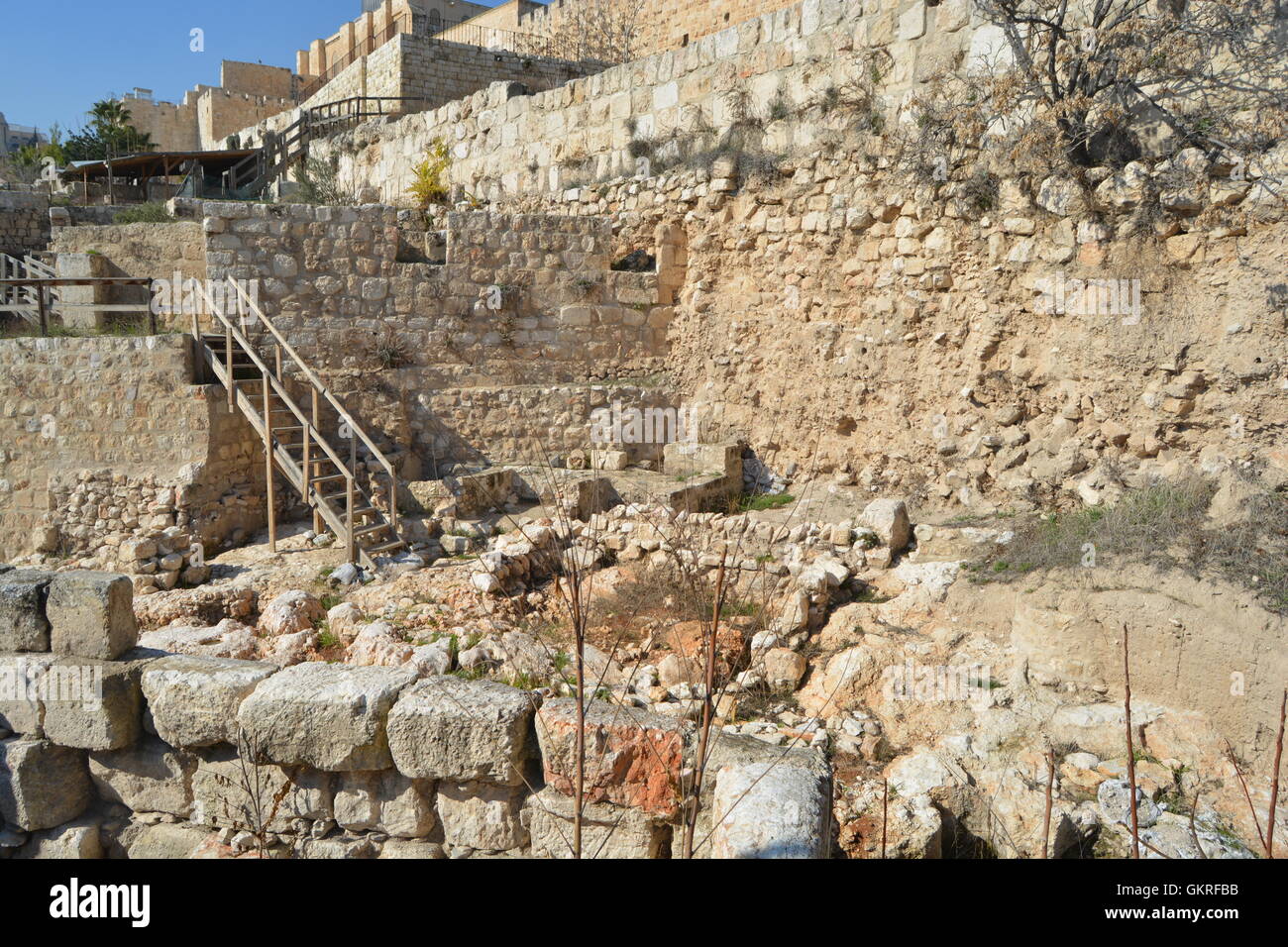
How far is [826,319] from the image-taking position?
8898 millimetres

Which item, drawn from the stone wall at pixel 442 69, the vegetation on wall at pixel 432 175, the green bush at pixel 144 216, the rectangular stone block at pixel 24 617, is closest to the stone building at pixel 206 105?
the stone wall at pixel 442 69

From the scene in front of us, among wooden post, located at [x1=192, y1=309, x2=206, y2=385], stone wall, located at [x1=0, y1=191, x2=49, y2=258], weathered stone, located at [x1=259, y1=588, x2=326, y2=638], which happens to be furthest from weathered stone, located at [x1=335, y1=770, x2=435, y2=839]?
stone wall, located at [x1=0, y1=191, x2=49, y2=258]

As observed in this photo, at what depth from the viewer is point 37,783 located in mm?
3541

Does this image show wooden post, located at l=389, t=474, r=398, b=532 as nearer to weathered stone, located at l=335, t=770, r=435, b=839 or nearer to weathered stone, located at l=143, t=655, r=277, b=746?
weathered stone, located at l=143, t=655, r=277, b=746

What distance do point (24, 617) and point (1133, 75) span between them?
785cm

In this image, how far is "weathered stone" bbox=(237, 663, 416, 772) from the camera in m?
3.25

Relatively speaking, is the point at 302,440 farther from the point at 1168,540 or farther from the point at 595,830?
the point at 1168,540

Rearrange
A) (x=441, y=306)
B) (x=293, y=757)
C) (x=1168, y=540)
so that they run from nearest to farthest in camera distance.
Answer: (x=293, y=757) < (x=1168, y=540) < (x=441, y=306)

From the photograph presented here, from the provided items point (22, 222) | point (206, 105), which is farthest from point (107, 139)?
point (22, 222)

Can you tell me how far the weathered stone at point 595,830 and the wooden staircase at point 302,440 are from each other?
5.38 m

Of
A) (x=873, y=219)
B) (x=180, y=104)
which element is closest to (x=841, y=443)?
(x=873, y=219)

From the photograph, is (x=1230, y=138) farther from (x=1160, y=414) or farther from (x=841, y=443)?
(x=841, y=443)
